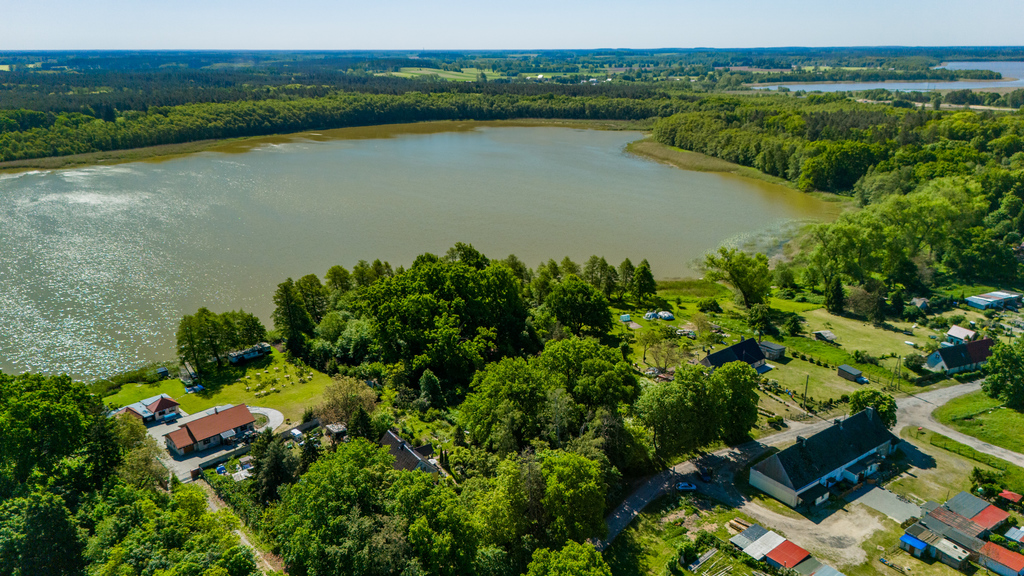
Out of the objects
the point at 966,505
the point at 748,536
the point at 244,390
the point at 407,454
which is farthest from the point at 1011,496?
the point at 244,390

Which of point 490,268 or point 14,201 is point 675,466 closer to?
point 490,268

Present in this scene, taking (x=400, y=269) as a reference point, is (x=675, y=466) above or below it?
below

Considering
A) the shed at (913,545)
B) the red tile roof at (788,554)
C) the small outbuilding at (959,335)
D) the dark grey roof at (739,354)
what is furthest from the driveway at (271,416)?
the small outbuilding at (959,335)

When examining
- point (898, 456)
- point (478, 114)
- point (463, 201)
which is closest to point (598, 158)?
point (463, 201)

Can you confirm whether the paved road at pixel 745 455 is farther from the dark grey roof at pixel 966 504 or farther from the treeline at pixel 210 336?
the treeline at pixel 210 336

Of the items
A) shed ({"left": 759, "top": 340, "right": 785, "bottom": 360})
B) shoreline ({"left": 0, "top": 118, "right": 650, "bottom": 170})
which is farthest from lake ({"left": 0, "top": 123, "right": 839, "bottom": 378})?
shed ({"left": 759, "top": 340, "right": 785, "bottom": 360})
